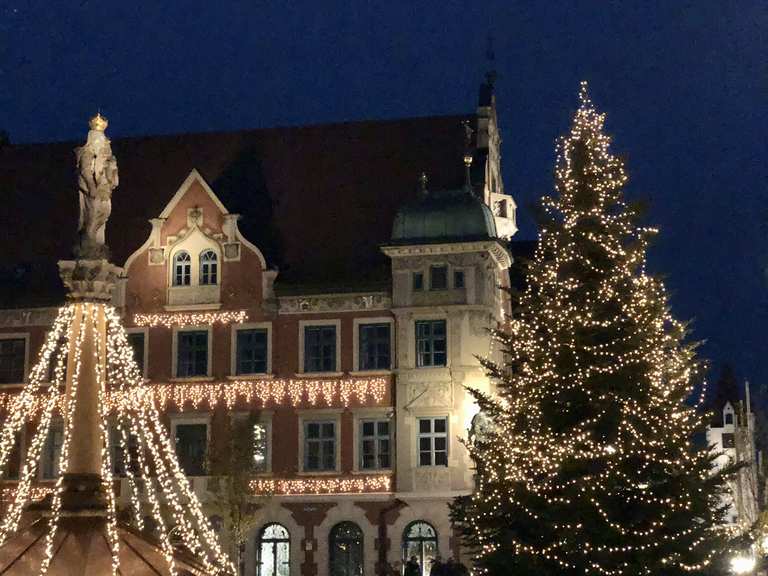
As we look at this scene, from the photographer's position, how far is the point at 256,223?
40.9 meters

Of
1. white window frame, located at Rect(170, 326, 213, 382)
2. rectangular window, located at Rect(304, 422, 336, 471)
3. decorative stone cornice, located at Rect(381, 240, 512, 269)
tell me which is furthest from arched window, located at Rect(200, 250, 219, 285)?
rectangular window, located at Rect(304, 422, 336, 471)

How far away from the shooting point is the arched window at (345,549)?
36594 millimetres

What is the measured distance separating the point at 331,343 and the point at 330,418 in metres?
2.14

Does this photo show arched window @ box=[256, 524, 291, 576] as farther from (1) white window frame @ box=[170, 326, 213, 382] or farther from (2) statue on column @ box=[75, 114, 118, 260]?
(2) statue on column @ box=[75, 114, 118, 260]

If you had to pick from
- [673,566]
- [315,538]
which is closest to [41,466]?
[315,538]

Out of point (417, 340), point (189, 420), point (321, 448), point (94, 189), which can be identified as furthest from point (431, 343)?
point (94, 189)

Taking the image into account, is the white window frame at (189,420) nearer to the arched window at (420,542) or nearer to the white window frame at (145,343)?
the white window frame at (145,343)

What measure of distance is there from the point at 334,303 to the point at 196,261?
4459 millimetres

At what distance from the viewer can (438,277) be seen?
122 ft

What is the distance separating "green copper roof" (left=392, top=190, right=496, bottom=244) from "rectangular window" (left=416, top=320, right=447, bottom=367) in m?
2.36

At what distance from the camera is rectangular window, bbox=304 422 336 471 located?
37281mm

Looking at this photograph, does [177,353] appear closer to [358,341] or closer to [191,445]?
[191,445]

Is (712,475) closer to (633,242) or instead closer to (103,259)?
(633,242)

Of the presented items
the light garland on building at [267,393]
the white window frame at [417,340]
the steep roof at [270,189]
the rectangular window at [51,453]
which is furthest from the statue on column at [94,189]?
the rectangular window at [51,453]
